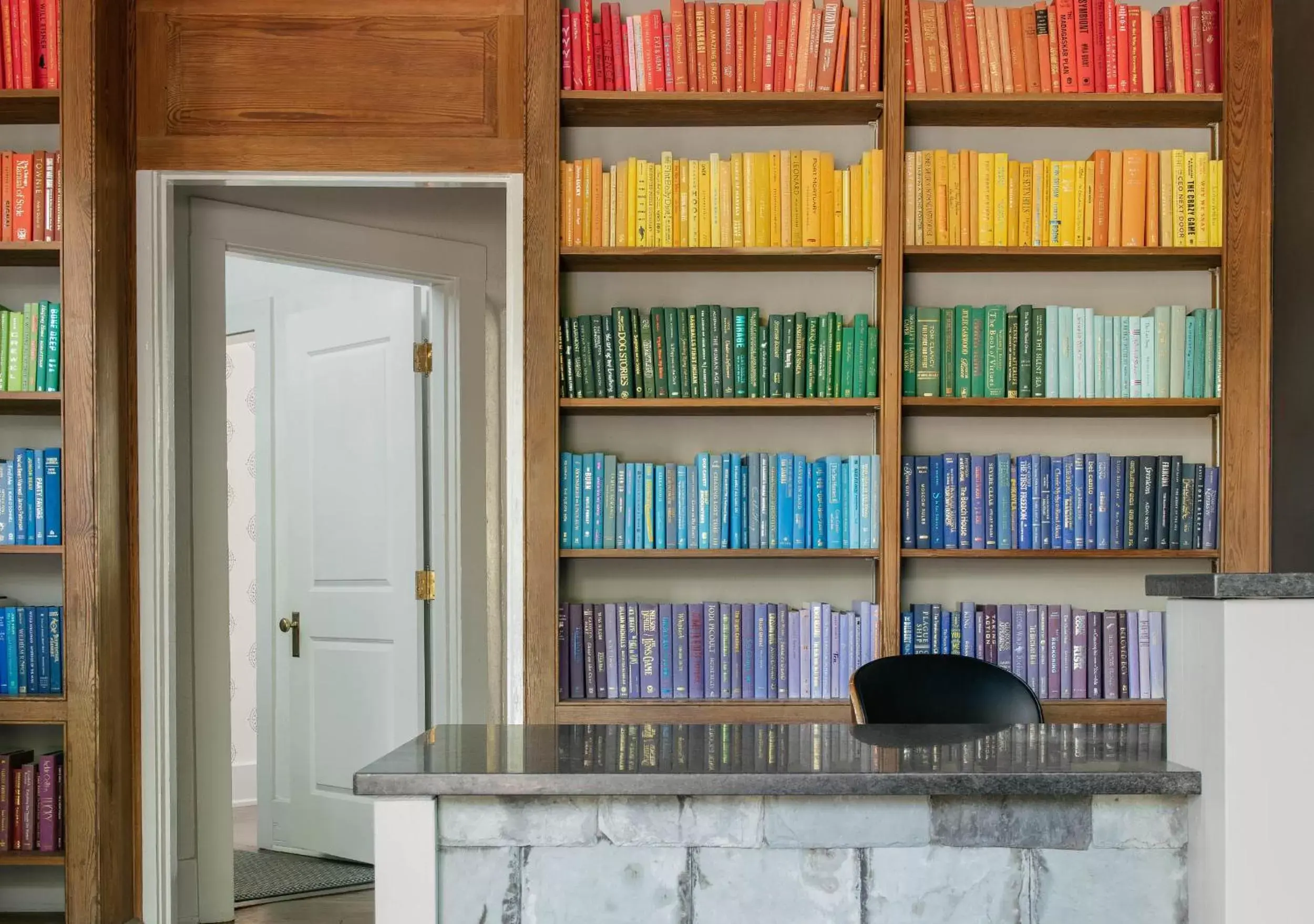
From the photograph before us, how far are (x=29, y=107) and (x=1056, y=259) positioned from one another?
2.82 metres

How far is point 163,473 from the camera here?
3.44 m

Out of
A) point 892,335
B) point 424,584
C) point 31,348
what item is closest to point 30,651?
point 31,348

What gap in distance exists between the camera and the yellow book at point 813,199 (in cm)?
337

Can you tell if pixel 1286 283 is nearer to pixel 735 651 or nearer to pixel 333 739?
pixel 735 651

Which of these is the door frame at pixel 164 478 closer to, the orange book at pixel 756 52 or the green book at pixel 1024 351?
the orange book at pixel 756 52

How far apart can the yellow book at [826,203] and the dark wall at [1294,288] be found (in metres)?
1.19

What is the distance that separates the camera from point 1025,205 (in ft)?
11.1

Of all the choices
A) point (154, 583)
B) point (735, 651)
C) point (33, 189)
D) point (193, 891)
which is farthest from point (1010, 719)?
point (33, 189)

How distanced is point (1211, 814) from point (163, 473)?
2.88 metres

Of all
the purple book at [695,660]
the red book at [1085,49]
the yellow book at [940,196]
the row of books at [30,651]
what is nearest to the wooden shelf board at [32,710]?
the row of books at [30,651]

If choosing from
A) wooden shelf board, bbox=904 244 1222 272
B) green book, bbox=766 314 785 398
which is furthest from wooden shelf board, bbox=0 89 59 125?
wooden shelf board, bbox=904 244 1222 272

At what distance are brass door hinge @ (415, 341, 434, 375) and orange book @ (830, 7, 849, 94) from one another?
1.75 meters

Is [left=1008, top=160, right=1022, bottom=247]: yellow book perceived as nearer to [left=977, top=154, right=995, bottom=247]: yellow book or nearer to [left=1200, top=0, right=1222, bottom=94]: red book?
[left=977, top=154, right=995, bottom=247]: yellow book

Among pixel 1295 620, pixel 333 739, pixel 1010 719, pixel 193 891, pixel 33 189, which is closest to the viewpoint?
pixel 1295 620
